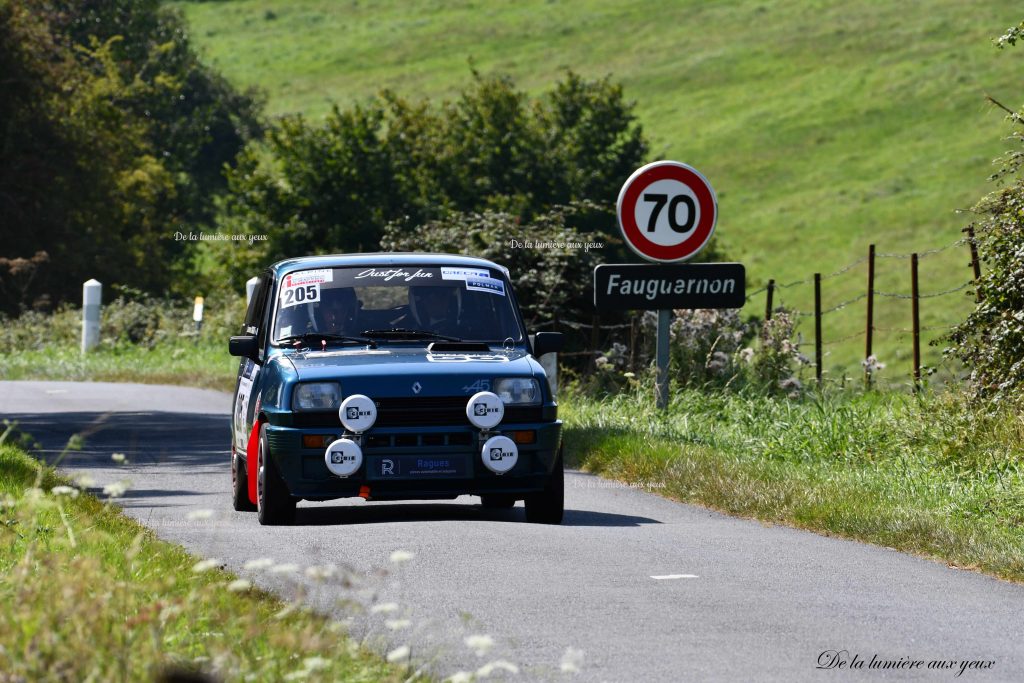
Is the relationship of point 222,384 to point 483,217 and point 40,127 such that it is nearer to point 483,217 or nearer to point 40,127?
point 483,217

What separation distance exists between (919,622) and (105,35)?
70094 mm

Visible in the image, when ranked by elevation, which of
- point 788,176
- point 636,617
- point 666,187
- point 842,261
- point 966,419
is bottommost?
point 636,617

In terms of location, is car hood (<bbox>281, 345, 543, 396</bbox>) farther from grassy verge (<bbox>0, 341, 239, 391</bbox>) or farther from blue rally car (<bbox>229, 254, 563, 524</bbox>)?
grassy verge (<bbox>0, 341, 239, 391</bbox>)

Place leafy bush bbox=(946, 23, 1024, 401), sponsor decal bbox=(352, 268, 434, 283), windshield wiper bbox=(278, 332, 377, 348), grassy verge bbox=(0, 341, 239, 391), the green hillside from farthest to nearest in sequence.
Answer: the green hillside → grassy verge bbox=(0, 341, 239, 391) → leafy bush bbox=(946, 23, 1024, 401) → sponsor decal bbox=(352, 268, 434, 283) → windshield wiper bbox=(278, 332, 377, 348)

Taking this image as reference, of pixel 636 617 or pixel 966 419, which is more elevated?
pixel 966 419

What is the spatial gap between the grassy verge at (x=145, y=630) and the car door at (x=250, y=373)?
378 cm

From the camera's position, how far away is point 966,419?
47.4 feet

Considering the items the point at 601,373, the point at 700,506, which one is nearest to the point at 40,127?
the point at 601,373

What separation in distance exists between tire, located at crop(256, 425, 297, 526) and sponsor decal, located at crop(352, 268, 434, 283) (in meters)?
1.49

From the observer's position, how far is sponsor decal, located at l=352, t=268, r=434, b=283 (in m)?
12.3

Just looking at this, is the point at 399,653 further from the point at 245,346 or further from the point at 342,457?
the point at 245,346

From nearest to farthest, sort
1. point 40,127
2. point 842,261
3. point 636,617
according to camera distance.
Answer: point 636,617, point 40,127, point 842,261

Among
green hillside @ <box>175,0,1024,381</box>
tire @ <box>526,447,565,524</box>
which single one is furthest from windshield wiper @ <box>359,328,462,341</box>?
green hillside @ <box>175,0,1024,381</box>

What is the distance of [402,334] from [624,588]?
350 cm
